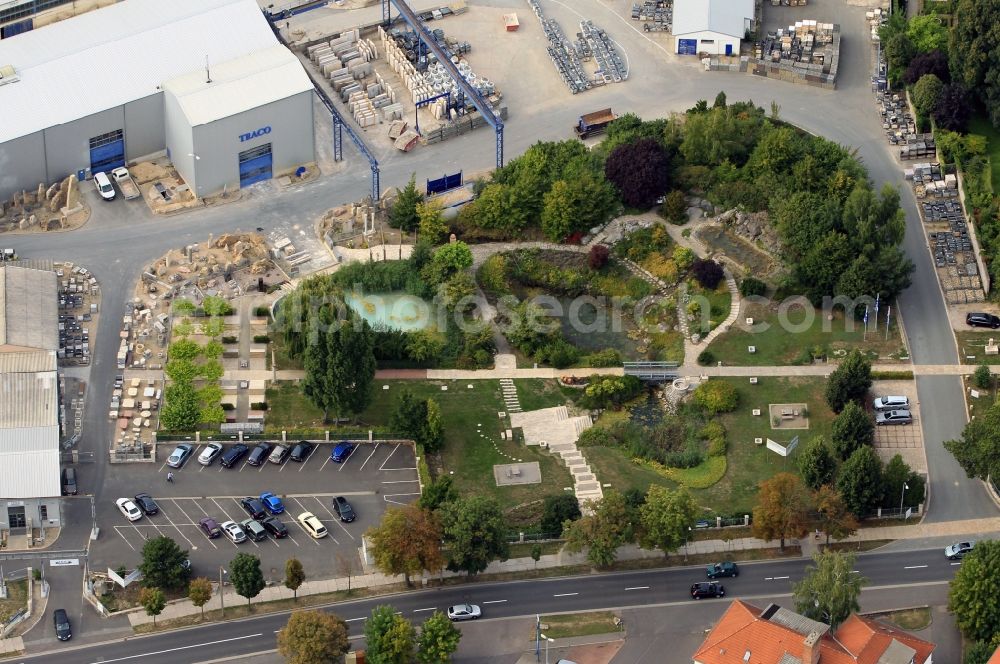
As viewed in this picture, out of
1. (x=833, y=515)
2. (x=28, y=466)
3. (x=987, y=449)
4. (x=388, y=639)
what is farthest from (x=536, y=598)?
(x=28, y=466)

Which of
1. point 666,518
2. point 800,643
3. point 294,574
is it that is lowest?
point 800,643

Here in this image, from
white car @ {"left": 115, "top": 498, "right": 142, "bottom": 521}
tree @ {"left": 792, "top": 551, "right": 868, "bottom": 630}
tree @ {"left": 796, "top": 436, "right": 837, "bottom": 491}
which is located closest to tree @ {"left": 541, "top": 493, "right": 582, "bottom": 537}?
tree @ {"left": 796, "top": 436, "right": 837, "bottom": 491}

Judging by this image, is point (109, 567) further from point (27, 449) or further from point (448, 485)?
point (448, 485)

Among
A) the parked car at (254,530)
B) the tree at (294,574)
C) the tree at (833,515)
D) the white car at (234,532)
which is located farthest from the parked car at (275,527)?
the tree at (833,515)

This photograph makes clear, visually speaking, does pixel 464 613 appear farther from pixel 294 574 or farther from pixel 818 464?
pixel 818 464

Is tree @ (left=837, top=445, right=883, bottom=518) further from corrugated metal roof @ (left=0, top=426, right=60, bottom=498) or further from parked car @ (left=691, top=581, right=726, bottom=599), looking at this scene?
corrugated metal roof @ (left=0, top=426, right=60, bottom=498)

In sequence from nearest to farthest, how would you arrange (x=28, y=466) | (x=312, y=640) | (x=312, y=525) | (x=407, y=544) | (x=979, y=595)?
1. (x=312, y=640)
2. (x=979, y=595)
3. (x=407, y=544)
4. (x=28, y=466)
5. (x=312, y=525)
